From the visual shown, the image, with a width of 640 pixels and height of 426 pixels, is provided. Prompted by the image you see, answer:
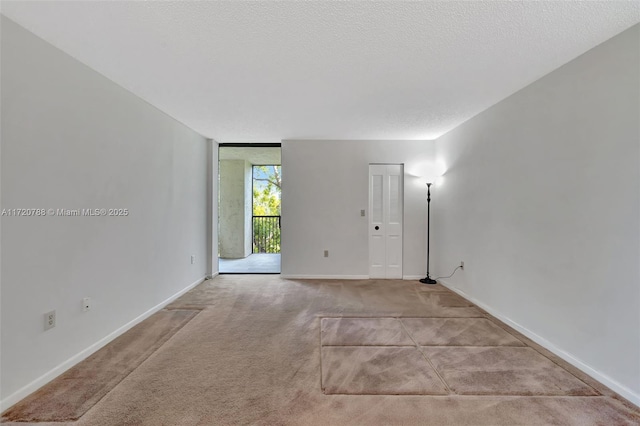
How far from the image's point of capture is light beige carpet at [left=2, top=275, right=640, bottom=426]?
1.61 metres

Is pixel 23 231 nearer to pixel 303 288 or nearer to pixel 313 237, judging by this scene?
pixel 303 288

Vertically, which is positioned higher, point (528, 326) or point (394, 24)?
point (394, 24)

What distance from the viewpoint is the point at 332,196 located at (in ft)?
15.6

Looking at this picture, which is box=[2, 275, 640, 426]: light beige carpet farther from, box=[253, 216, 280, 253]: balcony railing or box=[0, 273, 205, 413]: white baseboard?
box=[253, 216, 280, 253]: balcony railing

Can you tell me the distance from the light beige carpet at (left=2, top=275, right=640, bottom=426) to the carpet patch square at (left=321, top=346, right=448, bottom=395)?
0.01 m

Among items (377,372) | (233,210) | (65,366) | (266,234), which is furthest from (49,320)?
(266,234)

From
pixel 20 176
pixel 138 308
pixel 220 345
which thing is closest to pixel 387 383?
pixel 220 345

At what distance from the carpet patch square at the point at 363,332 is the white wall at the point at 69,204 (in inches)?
80.2

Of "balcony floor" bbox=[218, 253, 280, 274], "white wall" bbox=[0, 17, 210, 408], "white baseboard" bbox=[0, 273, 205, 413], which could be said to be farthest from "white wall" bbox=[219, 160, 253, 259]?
"white baseboard" bbox=[0, 273, 205, 413]

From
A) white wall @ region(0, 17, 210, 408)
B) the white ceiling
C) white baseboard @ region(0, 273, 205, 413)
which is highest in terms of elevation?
the white ceiling

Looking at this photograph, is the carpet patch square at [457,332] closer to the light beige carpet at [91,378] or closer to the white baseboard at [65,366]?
the light beige carpet at [91,378]

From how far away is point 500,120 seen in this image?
3000 millimetres

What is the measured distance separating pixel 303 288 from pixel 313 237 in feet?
3.09

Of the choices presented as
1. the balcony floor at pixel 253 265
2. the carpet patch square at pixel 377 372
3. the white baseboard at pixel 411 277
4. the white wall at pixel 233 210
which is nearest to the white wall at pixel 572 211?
the carpet patch square at pixel 377 372
